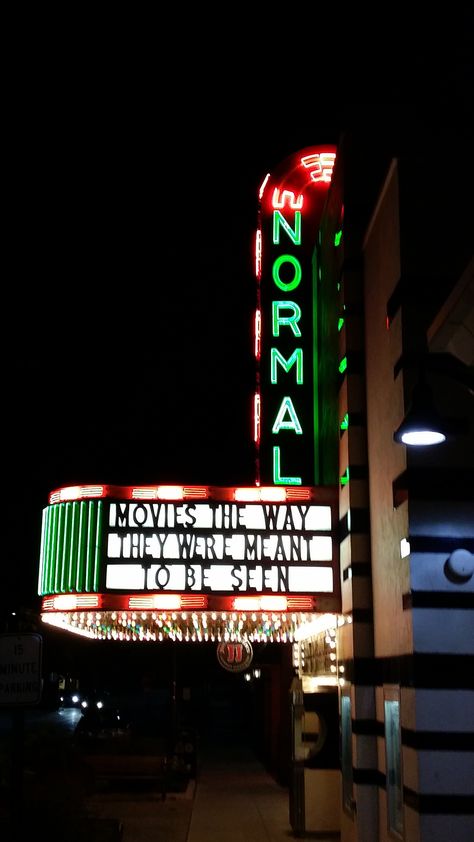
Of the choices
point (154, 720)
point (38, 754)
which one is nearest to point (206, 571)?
point (38, 754)

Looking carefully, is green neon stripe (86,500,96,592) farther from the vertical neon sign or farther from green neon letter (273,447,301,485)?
green neon letter (273,447,301,485)

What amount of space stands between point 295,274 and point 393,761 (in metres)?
7.47

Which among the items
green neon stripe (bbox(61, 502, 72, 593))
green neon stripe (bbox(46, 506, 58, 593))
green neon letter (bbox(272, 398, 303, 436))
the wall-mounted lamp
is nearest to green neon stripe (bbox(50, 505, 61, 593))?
green neon stripe (bbox(46, 506, 58, 593))

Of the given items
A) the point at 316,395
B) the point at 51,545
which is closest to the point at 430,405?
the point at 316,395

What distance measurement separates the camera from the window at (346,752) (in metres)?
11.6

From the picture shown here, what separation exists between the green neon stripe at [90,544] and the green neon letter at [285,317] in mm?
3807

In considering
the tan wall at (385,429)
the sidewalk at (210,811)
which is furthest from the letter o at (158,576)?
the sidewalk at (210,811)

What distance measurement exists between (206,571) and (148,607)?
87cm

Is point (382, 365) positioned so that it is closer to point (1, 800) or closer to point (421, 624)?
point (421, 624)

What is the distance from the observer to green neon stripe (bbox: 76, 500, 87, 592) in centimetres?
1235

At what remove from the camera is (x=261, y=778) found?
23500mm

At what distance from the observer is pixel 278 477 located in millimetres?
13312

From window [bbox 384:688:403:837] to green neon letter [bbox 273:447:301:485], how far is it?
12.9 feet

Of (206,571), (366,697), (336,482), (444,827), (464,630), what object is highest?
(336,482)
